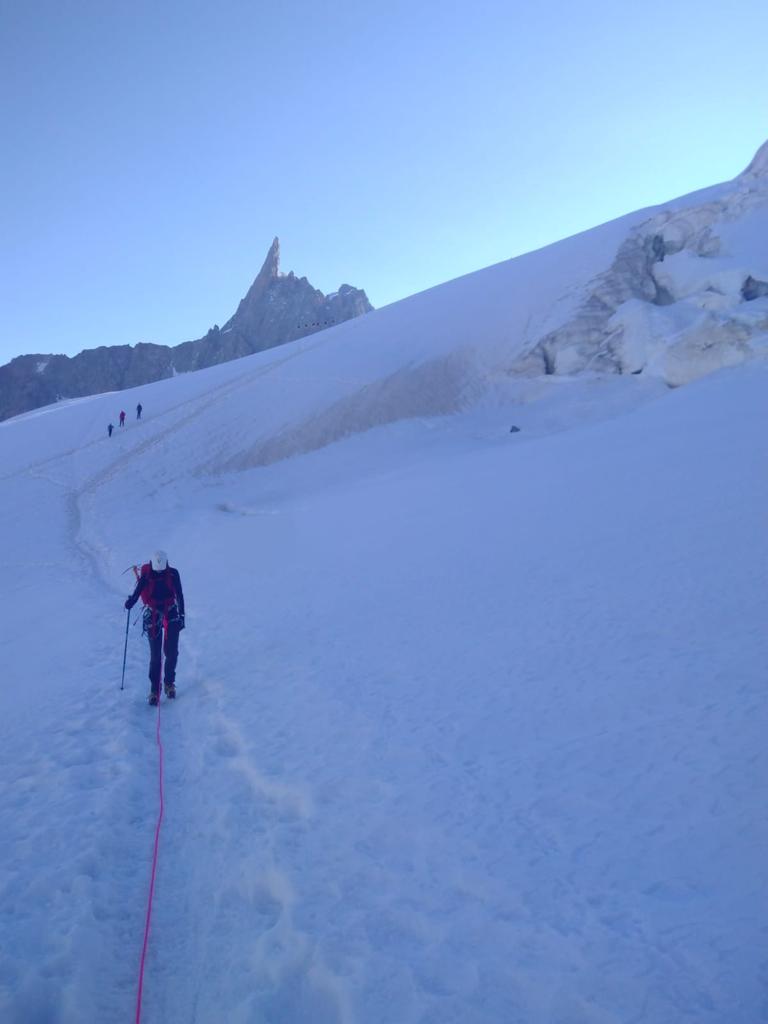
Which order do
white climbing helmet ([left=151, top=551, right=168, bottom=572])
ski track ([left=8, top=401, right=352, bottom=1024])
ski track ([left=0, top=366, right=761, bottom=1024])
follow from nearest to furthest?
ski track ([left=0, top=366, right=761, bottom=1024]) → ski track ([left=8, top=401, right=352, bottom=1024]) → white climbing helmet ([left=151, top=551, right=168, bottom=572])

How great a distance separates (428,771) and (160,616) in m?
3.90

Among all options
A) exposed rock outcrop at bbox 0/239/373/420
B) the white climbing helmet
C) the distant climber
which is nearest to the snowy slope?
the distant climber

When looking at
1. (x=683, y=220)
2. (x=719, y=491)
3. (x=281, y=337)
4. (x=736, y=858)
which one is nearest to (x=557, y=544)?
(x=719, y=491)

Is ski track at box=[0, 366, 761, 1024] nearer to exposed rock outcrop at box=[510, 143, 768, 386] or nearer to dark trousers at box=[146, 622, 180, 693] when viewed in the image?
dark trousers at box=[146, 622, 180, 693]

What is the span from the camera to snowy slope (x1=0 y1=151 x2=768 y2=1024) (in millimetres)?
3240

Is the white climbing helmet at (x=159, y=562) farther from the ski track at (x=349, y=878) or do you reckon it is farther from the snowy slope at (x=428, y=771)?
the ski track at (x=349, y=878)

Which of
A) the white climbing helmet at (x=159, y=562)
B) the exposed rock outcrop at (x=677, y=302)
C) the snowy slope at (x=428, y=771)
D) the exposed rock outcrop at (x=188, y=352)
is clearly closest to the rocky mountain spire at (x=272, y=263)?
the exposed rock outcrop at (x=188, y=352)

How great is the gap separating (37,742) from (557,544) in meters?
7.31

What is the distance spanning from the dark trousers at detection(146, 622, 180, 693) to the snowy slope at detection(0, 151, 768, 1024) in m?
0.39

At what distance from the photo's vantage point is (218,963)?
3576 mm

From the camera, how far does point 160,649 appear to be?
24.3 feet

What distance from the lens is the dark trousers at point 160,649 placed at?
7.32 m

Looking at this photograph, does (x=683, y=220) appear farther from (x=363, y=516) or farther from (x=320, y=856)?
(x=320, y=856)

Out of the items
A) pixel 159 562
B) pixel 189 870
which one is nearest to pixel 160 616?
pixel 159 562
